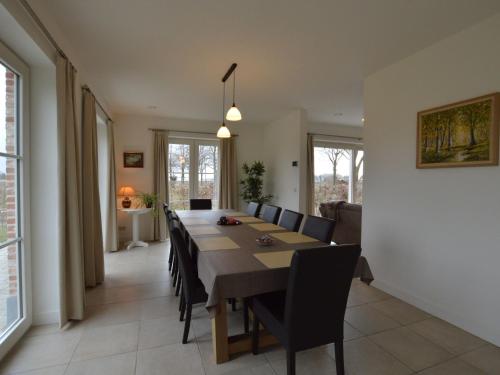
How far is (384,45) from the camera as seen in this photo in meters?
2.55

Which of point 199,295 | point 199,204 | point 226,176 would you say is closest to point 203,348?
point 199,295

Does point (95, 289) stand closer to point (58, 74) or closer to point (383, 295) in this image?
point (58, 74)

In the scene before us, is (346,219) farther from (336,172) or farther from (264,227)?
(336,172)

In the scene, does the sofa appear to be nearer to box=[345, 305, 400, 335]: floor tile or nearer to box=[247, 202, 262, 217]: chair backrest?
box=[247, 202, 262, 217]: chair backrest

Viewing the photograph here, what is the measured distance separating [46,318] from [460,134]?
4.01m

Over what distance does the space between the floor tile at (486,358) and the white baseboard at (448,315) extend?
0.10 metres

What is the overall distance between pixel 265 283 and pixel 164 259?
3035mm

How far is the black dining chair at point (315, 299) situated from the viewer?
54.9 inches

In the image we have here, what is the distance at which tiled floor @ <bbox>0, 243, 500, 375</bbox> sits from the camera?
1.76 metres

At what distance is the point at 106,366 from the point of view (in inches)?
69.6

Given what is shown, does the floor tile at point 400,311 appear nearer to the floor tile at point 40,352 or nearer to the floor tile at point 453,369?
the floor tile at point 453,369

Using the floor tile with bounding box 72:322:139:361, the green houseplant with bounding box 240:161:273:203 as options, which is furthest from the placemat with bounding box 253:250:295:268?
the green houseplant with bounding box 240:161:273:203

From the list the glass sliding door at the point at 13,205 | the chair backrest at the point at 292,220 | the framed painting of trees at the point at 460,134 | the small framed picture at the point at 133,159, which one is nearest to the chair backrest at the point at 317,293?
the chair backrest at the point at 292,220

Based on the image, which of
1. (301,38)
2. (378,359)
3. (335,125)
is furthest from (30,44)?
(335,125)
